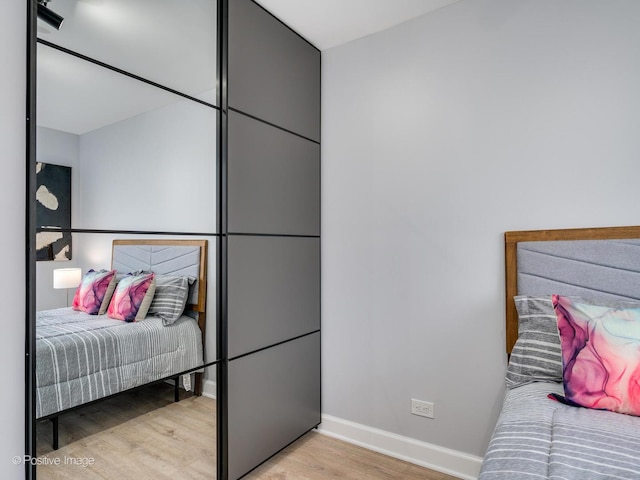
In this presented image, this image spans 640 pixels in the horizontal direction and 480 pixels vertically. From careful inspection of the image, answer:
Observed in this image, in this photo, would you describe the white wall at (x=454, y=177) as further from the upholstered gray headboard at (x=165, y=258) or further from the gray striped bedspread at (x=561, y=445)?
the upholstered gray headboard at (x=165, y=258)

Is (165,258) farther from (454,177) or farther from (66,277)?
(454,177)

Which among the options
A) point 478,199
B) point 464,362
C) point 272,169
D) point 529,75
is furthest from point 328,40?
point 464,362

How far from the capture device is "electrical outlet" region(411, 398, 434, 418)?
223 centimetres

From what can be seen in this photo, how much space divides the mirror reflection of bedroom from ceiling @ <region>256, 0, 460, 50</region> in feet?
1.74

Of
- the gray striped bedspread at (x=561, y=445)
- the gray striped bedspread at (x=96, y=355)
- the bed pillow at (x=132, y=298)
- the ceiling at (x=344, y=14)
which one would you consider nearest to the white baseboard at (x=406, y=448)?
the gray striped bedspread at (x=561, y=445)

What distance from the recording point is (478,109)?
2115 millimetres

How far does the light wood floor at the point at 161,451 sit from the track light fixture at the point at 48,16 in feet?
4.55

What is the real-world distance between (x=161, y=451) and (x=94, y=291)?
804 mm

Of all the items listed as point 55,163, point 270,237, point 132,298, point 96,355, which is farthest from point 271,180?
point 96,355

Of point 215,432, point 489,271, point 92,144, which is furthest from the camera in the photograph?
point 489,271

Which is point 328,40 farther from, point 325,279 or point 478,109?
point 325,279

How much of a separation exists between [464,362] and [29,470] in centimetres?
199

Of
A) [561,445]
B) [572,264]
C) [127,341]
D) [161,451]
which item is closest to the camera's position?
[561,445]

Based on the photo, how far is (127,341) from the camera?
1.57 metres
